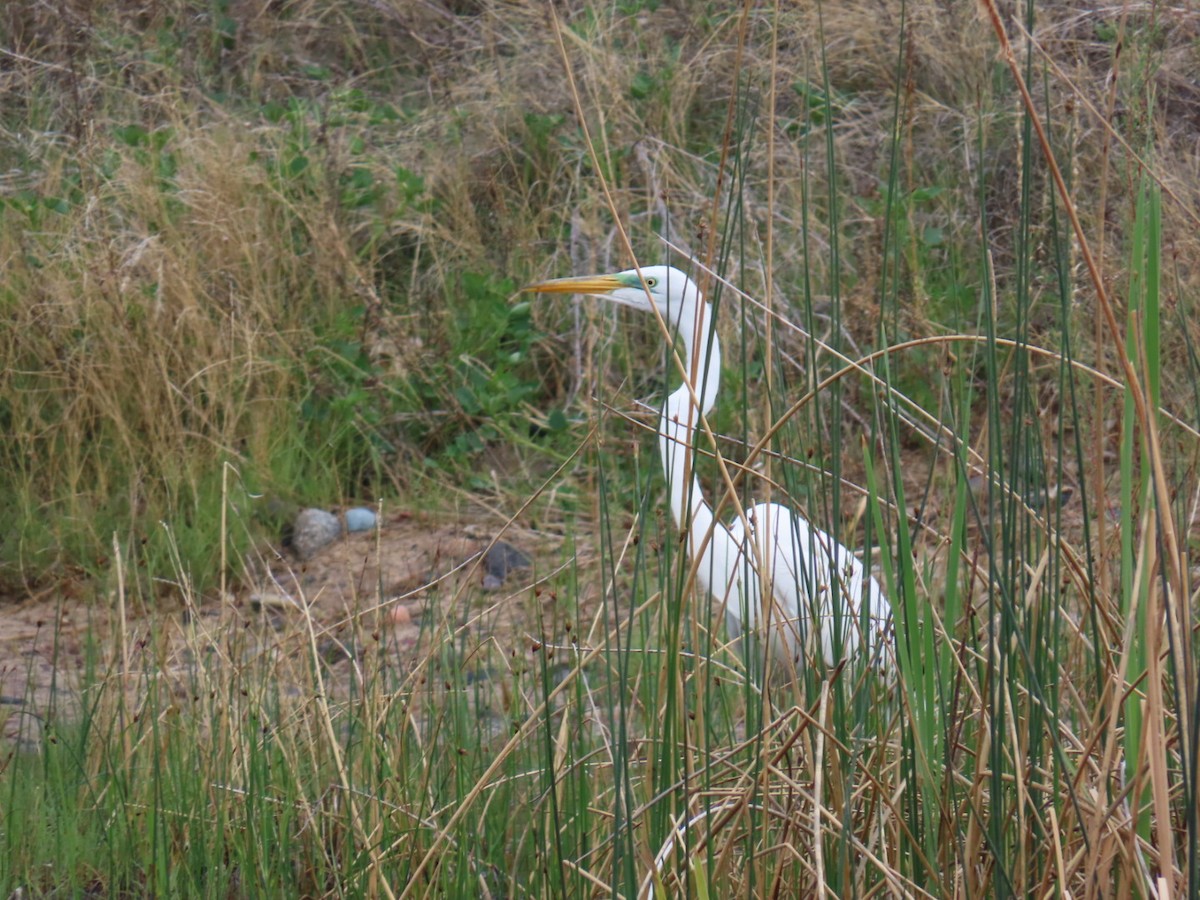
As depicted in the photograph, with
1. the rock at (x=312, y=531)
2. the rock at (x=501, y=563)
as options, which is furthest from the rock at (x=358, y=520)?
the rock at (x=501, y=563)

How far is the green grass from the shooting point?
1.59m

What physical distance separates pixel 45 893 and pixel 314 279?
2755 millimetres

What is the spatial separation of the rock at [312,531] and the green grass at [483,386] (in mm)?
85

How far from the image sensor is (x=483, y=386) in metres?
4.40

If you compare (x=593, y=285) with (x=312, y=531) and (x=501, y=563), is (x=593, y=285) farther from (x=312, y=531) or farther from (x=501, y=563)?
(x=312, y=531)

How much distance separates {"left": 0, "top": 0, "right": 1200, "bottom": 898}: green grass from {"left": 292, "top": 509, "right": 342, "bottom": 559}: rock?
0.09m

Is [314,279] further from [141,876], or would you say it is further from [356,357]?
[141,876]

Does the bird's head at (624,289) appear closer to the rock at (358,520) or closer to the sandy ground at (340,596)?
the sandy ground at (340,596)

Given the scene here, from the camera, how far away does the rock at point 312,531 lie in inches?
162

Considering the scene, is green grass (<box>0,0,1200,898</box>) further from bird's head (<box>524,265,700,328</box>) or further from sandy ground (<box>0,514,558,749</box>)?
bird's head (<box>524,265,700,328</box>)

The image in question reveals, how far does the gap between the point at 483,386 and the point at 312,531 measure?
2.21 ft

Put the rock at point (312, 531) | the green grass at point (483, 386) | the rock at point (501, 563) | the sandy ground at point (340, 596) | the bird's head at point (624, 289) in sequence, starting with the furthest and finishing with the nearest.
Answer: the rock at point (312, 531) < the rock at point (501, 563) < the sandy ground at point (340, 596) < the bird's head at point (624, 289) < the green grass at point (483, 386)

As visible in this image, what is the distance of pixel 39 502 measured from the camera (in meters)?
4.09

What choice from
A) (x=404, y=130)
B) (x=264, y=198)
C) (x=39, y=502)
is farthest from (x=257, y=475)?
(x=404, y=130)
